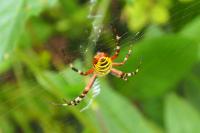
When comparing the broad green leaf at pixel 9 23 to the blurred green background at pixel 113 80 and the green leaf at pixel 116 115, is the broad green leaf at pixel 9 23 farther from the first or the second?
the green leaf at pixel 116 115

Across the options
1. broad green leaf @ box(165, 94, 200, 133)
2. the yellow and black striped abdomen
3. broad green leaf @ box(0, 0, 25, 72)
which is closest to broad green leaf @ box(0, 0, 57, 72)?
broad green leaf @ box(0, 0, 25, 72)

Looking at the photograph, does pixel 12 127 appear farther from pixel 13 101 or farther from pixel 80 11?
pixel 80 11

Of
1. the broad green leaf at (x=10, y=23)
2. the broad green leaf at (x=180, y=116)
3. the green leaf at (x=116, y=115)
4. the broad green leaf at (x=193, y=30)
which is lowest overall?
the broad green leaf at (x=180, y=116)

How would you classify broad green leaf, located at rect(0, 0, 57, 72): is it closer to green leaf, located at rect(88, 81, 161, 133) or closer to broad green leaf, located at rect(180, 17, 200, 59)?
green leaf, located at rect(88, 81, 161, 133)

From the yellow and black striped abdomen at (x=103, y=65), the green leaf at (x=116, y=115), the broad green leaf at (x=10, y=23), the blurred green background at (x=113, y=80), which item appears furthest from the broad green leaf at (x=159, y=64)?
the yellow and black striped abdomen at (x=103, y=65)

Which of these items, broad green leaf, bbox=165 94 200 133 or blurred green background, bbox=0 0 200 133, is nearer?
blurred green background, bbox=0 0 200 133

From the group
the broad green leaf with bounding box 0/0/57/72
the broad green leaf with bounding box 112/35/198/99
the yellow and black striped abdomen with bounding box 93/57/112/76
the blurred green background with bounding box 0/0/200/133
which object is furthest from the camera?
the broad green leaf with bounding box 112/35/198/99

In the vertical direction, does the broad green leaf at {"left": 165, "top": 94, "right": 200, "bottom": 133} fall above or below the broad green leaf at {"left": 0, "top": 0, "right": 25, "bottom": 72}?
below

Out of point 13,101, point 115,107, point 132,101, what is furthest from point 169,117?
point 13,101

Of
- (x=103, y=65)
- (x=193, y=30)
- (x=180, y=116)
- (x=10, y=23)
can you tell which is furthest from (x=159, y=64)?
(x=103, y=65)
